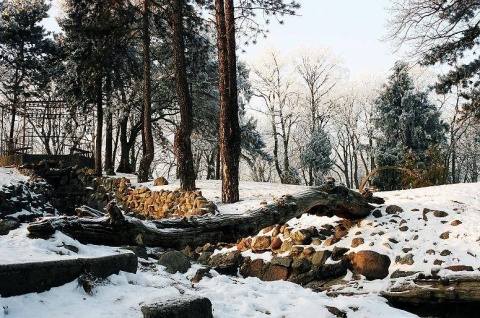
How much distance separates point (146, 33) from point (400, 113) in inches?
631

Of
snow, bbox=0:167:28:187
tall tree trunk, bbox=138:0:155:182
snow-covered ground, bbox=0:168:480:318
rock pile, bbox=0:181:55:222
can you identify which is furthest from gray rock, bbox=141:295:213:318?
snow, bbox=0:167:28:187

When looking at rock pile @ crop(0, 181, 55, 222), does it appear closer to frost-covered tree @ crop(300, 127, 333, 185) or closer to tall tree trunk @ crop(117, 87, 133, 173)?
tall tree trunk @ crop(117, 87, 133, 173)

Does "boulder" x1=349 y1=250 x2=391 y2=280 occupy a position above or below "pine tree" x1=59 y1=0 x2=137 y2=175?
below

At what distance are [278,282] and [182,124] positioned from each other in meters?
6.41

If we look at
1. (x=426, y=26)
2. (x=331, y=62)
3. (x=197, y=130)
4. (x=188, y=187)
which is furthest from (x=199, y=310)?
(x=331, y=62)

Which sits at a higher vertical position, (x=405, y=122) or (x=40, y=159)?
(x=405, y=122)

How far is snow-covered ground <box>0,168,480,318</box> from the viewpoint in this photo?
2714 millimetres

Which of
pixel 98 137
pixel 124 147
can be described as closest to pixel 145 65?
pixel 98 137

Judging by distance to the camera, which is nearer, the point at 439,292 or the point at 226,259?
the point at 439,292

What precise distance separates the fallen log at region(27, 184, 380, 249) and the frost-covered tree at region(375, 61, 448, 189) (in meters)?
16.6

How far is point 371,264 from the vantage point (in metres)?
5.81

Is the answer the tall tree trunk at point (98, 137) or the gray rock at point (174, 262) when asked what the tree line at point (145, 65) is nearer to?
the tall tree trunk at point (98, 137)

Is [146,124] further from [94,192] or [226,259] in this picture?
[226,259]

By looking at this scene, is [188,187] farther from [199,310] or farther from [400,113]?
[400,113]
